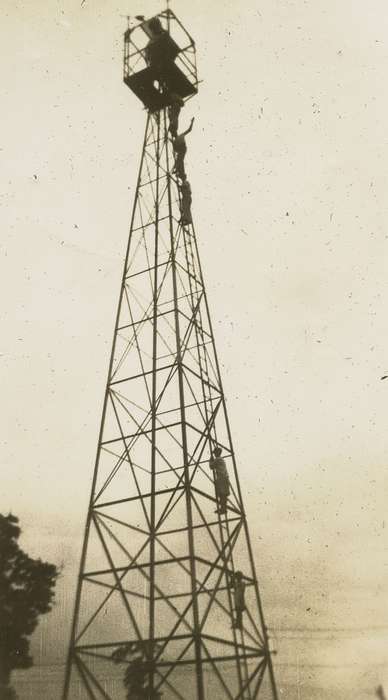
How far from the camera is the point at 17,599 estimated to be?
76.1 ft

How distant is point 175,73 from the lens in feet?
51.7

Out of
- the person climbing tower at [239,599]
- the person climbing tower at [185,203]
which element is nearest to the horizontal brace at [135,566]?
the person climbing tower at [239,599]

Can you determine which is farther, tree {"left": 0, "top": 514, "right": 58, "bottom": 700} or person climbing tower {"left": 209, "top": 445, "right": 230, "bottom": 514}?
tree {"left": 0, "top": 514, "right": 58, "bottom": 700}

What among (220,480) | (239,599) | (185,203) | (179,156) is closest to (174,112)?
(179,156)

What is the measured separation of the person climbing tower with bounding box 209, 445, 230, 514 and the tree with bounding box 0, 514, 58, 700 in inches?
489

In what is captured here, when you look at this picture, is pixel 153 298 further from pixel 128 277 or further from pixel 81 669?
pixel 81 669

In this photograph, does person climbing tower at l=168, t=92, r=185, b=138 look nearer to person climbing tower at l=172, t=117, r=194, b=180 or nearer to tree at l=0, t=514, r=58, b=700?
person climbing tower at l=172, t=117, r=194, b=180

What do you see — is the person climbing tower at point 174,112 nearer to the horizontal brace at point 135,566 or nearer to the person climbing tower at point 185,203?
the person climbing tower at point 185,203

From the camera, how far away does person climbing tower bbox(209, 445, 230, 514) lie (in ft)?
42.4

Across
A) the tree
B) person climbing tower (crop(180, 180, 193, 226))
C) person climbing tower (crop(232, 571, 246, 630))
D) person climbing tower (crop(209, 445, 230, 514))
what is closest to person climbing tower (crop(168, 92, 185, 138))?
person climbing tower (crop(180, 180, 193, 226))

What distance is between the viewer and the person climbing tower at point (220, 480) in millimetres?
12922

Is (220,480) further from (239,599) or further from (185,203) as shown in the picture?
(185,203)

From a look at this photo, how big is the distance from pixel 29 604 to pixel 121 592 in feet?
44.6

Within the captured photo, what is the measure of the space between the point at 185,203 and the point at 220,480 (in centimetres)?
641
